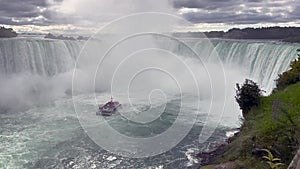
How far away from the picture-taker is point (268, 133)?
9250 mm

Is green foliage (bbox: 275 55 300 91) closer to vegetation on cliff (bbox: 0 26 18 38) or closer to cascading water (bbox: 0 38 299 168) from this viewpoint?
cascading water (bbox: 0 38 299 168)

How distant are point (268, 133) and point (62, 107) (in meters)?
16.8

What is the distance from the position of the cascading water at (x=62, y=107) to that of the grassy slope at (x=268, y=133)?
2404 mm

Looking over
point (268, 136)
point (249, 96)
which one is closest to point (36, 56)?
point (249, 96)

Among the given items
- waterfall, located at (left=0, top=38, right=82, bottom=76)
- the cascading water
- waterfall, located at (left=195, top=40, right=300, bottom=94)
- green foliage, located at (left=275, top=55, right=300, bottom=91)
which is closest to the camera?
green foliage, located at (left=275, top=55, right=300, bottom=91)

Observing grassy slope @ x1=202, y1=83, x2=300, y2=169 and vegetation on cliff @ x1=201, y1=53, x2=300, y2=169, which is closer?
vegetation on cliff @ x1=201, y1=53, x2=300, y2=169

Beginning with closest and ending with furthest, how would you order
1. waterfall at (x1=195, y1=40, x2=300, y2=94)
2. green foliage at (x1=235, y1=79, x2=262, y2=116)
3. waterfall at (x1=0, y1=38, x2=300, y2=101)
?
green foliage at (x1=235, y1=79, x2=262, y2=116) → waterfall at (x1=195, y1=40, x2=300, y2=94) → waterfall at (x1=0, y1=38, x2=300, y2=101)

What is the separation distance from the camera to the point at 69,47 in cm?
3500

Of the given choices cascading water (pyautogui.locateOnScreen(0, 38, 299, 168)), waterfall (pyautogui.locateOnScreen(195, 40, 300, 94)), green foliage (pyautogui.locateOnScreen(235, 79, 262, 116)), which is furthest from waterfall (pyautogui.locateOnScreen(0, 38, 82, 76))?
green foliage (pyautogui.locateOnScreen(235, 79, 262, 116))

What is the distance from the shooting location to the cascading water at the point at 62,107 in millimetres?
13175

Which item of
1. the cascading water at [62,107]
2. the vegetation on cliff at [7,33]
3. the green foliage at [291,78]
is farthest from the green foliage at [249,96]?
the vegetation on cliff at [7,33]

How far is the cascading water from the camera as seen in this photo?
43.2ft

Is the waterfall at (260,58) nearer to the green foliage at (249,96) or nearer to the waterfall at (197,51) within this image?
the waterfall at (197,51)

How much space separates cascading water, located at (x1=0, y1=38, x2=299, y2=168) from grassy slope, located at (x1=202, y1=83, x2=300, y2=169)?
2404 mm
